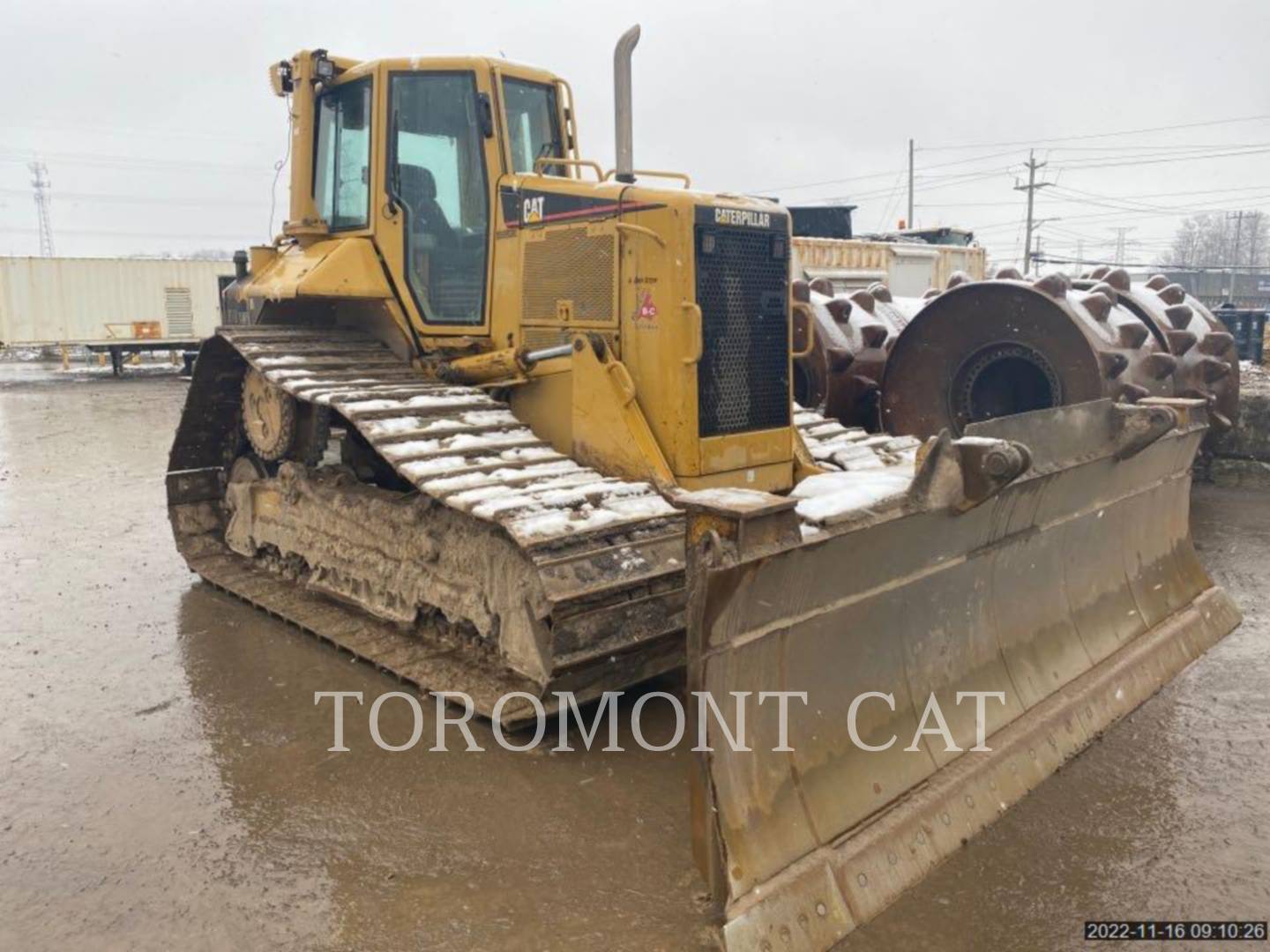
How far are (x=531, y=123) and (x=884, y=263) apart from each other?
13.6m

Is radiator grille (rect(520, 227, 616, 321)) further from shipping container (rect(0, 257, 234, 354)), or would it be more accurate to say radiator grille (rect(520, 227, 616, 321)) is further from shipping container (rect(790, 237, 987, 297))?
shipping container (rect(0, 257, 234, 354))

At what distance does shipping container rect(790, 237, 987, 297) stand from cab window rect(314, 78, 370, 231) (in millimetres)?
8140

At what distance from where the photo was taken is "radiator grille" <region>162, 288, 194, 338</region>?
24672mm

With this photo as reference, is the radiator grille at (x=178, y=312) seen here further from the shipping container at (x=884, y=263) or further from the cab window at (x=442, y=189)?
the cab window at (x=442, y=189)

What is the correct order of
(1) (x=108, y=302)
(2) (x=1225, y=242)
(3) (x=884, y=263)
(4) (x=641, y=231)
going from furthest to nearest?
1. (2) (x=1225, y=242)
2. (1) (x=108, y=302)
3. (3) (x=884, y=263)
4. (4) (x=641, y=231)

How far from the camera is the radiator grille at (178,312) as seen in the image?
80.9ft

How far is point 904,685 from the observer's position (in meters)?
3.47

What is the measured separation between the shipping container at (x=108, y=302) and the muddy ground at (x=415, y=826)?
20946 mm

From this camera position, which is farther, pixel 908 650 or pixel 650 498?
pixel 650 498

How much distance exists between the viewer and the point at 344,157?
595 cm

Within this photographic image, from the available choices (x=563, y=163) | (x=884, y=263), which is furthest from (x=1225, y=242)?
(x=563, y=163)

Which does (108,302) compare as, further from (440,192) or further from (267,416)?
(440,192)

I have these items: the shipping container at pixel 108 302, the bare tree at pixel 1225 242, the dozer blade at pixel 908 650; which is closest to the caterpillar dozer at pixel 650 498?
the dozer blade at pixel 908 650

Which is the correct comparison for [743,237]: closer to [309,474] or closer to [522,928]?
[309,474]
